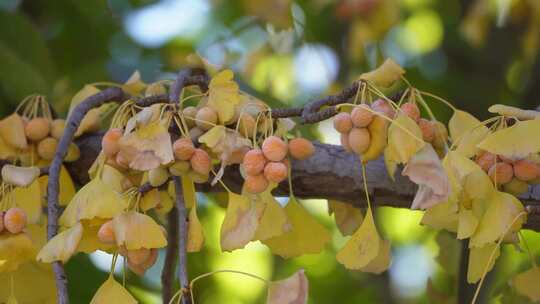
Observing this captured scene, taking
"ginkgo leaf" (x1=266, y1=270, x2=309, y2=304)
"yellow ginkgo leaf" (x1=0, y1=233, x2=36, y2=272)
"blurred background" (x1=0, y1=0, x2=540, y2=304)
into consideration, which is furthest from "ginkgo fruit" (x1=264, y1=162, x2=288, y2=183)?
"blurred background" (x1=0, y1=0, x2=540, y2=304)

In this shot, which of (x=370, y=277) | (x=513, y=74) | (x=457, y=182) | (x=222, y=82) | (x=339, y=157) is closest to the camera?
(x=457, y=182)

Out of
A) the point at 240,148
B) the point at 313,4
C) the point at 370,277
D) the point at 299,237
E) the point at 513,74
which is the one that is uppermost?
the point at 240,148

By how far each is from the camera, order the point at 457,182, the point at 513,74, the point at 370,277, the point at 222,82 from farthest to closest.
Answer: the point at 513,74 < the point at 370,277 < the point at 222,82 < the point at 457,182

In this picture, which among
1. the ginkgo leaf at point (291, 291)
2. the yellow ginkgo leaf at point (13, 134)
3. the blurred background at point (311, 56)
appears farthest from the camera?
the blurred background at point (311, 56)

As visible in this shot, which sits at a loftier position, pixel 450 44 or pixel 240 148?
pixel 240 148

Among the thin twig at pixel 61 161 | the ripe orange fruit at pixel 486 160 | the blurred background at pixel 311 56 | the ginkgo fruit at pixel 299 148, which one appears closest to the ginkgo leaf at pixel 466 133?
the ripe orange fruit at pixel 486 160

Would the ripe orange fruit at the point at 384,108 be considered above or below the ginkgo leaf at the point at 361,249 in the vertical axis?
above

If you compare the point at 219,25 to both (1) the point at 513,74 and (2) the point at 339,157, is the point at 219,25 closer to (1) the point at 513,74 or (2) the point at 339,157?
(1) the point at 513,74

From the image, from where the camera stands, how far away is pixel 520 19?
1.96 metres

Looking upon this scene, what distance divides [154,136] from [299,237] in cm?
Result: 17

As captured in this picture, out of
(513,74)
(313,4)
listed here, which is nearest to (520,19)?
(513,74)

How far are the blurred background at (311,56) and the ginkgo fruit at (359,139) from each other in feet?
2.28

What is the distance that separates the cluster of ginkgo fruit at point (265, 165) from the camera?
2.68ft

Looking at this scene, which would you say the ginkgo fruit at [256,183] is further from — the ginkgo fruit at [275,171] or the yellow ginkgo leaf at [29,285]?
the yellow ginkgo leaf at [29,285]
